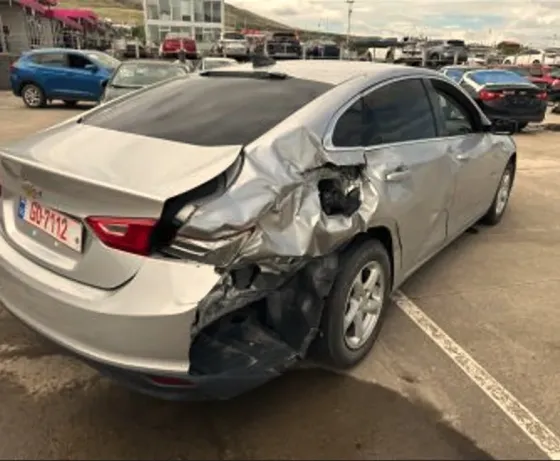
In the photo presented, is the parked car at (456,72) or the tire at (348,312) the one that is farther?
the parked car at (456,72)

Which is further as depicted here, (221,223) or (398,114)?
(398,114)

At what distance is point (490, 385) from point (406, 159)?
4.44ft

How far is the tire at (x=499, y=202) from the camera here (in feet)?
18.0

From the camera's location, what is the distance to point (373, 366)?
123 inches

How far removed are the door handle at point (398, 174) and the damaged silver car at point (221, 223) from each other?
1 centimetres

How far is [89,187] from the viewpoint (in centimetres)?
226

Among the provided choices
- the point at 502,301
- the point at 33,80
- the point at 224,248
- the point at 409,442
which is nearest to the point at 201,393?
the point at 224,248

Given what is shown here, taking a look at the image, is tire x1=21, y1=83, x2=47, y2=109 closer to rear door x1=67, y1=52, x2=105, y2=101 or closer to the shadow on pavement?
rear door x1=67, y1=52, x2=105, y2=101

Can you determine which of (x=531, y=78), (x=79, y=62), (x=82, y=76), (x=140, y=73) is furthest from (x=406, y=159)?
(x=531, y=78)

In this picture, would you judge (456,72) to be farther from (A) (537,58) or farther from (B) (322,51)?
(A) (537,58)

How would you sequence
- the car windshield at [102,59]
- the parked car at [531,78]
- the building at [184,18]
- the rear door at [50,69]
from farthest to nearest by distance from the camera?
the building at [184,18] → the parked car at [531,78] → the car windshield at [102,59] → the rear door at [50,69]

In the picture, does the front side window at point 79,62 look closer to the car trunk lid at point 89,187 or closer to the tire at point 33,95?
the tire at point 33,95

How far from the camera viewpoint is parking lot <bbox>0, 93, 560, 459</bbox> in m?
2.48


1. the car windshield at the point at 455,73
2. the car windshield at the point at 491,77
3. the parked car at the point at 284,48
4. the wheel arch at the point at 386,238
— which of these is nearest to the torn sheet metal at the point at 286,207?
the wheel arch at the point at 386,238
